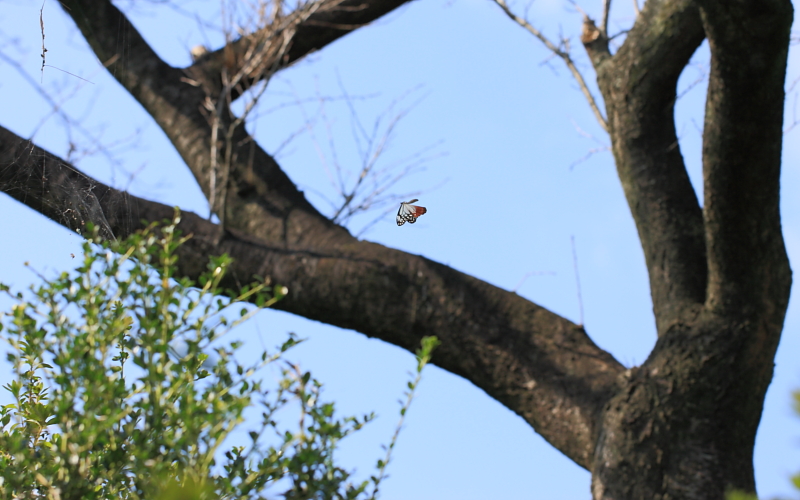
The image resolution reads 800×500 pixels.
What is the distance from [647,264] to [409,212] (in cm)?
91

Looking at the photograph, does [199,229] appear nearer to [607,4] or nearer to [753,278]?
[753,278]

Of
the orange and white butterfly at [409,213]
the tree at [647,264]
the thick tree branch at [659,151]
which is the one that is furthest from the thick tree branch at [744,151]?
the orange and white butterfly at [409,213]

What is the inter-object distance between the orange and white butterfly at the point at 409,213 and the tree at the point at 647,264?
0.21 meters

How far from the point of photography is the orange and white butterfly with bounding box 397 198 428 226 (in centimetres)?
191

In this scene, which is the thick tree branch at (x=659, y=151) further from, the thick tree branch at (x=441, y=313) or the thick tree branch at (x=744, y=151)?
the thick tree branch at (x=441, y=313)

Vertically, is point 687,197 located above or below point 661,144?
below

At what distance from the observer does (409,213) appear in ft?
6.31

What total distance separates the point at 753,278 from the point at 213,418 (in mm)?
1600

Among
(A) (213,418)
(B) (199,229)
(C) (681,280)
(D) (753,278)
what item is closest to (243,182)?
(B) (199,229)

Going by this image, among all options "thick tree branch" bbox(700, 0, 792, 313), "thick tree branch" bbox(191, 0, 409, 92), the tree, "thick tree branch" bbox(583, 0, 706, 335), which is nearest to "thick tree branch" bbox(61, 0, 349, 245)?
the tree

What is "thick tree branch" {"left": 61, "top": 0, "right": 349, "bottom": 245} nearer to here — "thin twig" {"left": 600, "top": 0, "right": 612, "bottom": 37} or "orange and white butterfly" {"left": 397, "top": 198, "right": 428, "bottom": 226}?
"orange and white butterfly" {"left": 397, "top": 198, "right": 428, "bottom": 226}

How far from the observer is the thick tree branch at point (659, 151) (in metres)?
2.09

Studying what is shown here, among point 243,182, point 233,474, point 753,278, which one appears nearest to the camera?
point 233,474

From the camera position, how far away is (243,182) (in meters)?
2.46
